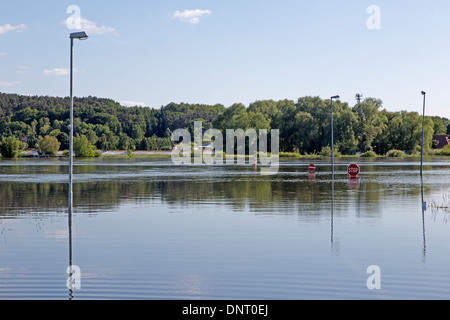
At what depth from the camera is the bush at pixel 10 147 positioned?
139 meters

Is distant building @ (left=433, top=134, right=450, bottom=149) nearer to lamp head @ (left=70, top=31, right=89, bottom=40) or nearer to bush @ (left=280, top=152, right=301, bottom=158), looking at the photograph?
bush @ (left=280, top=152, right=301, bottom=158)

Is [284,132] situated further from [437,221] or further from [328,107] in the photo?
[437,221]

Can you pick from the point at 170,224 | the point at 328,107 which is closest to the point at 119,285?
the point at 170,224

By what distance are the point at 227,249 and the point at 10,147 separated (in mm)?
138687

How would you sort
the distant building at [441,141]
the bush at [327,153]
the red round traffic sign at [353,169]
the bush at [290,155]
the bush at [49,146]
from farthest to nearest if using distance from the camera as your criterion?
the bush at [49,146], the distant building at [441,141], the bush at [290,155], the bush at [327,153], the red round traffic sign at [353,169]

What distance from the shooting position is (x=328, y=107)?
11869cm

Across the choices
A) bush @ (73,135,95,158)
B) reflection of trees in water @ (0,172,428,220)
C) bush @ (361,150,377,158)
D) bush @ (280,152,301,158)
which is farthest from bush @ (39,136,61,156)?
reflection of trees in water @ (0,172,428,220)

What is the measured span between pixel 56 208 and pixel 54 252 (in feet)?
33.0

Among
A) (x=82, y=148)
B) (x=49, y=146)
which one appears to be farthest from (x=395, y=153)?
(x=49, y=146)

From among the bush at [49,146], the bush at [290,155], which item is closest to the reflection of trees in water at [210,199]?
the bush at [290,155]

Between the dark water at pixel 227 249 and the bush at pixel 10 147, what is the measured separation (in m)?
125

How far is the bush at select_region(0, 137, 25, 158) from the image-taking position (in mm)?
139375

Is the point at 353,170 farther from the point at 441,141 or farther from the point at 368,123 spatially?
the point at 441,141

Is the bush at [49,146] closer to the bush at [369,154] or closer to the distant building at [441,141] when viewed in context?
the bush at [369,154]
